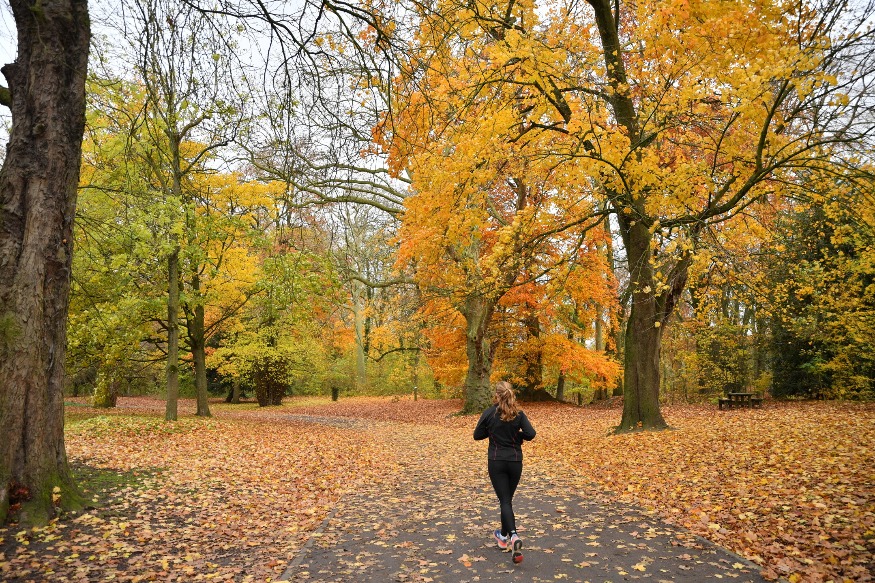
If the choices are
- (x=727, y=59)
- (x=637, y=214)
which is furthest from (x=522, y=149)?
(x=727, y=59)

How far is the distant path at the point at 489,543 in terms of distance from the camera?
16.6ft

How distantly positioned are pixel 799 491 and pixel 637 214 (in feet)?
19.7

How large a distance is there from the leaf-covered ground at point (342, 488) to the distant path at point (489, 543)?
320mm

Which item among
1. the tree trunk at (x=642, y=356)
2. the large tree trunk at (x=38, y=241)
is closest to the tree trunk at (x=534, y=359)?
the tree trunk at (x=642, y=356)

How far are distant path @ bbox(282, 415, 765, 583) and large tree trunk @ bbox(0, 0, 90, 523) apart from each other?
9.98ft

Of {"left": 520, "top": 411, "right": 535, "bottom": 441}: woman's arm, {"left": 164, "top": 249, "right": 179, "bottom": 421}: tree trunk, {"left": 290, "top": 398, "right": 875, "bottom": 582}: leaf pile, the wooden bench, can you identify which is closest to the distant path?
{"left": 290, "top": 398, "right": 875, "bottom": 582}: leaf pile

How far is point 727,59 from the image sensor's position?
820 cm

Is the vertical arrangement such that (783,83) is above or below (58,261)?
above

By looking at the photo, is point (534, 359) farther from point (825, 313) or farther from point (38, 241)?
point (38, 241)

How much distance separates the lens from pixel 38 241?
582cm

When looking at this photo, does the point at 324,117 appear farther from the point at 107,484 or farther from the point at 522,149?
the point at 522,149

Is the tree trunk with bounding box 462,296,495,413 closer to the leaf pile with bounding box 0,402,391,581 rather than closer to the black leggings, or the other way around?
the leaf pile with bounding box 0,402,391,581

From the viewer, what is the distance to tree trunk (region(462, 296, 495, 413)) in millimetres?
21891

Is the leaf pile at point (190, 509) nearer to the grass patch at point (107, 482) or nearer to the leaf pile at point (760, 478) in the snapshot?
the grass patch at point (107, 482)
